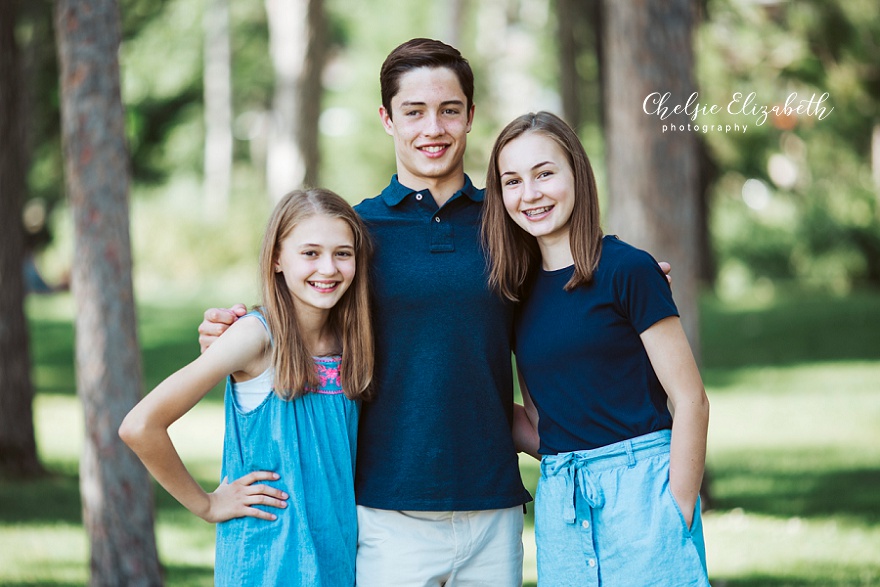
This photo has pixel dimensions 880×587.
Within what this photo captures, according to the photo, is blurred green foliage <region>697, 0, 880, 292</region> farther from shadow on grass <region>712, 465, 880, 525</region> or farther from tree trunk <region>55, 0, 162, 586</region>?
tree trunk <region>55, 0, 162, 586</region>

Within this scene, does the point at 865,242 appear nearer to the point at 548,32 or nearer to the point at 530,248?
the point at 548,32

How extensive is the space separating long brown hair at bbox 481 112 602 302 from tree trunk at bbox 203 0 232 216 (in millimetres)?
27403

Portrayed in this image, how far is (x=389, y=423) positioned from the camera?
3182 millimetres

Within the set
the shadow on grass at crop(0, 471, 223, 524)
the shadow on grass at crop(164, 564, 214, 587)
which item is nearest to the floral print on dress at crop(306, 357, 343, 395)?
the shadow on grass at crop(164, 564, 214, 587)

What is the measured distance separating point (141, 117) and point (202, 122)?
613 cm

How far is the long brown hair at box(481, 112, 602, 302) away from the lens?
3074 millimetres

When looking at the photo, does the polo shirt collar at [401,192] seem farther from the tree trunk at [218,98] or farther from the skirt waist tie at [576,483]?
the tree trunk at [218,98]

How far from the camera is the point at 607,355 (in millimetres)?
3006

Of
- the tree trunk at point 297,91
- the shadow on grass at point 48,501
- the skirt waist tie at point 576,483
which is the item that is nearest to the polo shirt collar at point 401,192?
the skirt waist tie at point 576,483

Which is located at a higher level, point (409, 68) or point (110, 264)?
point (409, 68)

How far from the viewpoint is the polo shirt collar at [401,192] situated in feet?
11.0

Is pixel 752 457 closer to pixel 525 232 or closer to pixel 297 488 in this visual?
pixel 525 232

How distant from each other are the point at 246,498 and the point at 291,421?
0.80ft

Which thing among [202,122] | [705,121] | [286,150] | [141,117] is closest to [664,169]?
[286,150]
